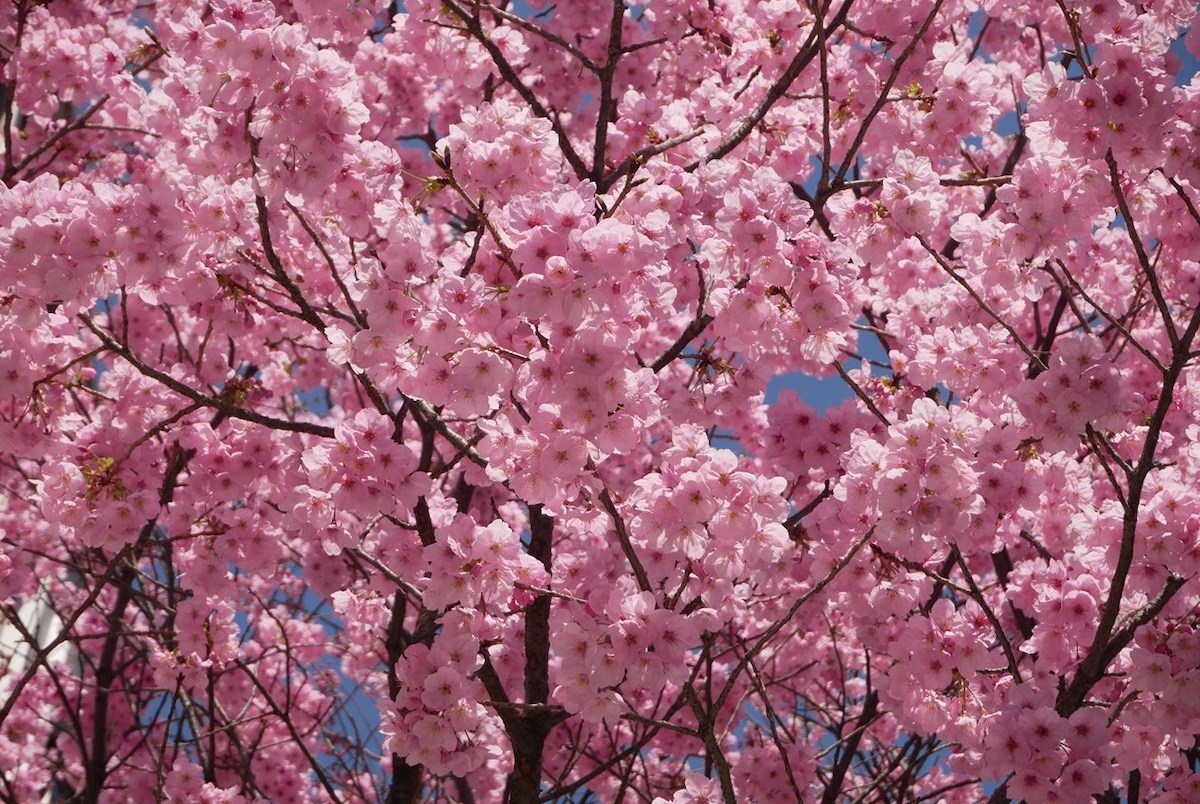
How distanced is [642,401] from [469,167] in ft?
3.93

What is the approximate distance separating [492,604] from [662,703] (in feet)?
17.6

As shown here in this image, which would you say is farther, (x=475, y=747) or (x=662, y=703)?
(x=662, y=703)

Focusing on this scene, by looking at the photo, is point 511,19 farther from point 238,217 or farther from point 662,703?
point 662,703

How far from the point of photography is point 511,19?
18.1 feet

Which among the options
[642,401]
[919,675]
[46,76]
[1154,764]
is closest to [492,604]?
[642,401]

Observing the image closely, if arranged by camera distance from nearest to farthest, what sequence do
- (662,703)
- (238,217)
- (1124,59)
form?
(1124,59) < (238,217) < (662,703)

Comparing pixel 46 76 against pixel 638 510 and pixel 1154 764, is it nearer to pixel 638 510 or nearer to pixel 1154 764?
pixel 638 510

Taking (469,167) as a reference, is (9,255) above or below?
below

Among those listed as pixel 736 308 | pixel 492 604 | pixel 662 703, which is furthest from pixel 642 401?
pixel 662 703

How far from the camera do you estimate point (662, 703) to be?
9.10m

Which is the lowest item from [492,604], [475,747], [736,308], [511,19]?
[475,747]

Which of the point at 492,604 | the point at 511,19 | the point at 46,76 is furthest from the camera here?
the point at 46,76

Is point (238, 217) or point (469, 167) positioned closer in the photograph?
point (469, 167)

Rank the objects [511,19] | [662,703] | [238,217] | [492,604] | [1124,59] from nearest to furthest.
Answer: [1124,59], [492,604], [238,217], [511,19], [662,703]
